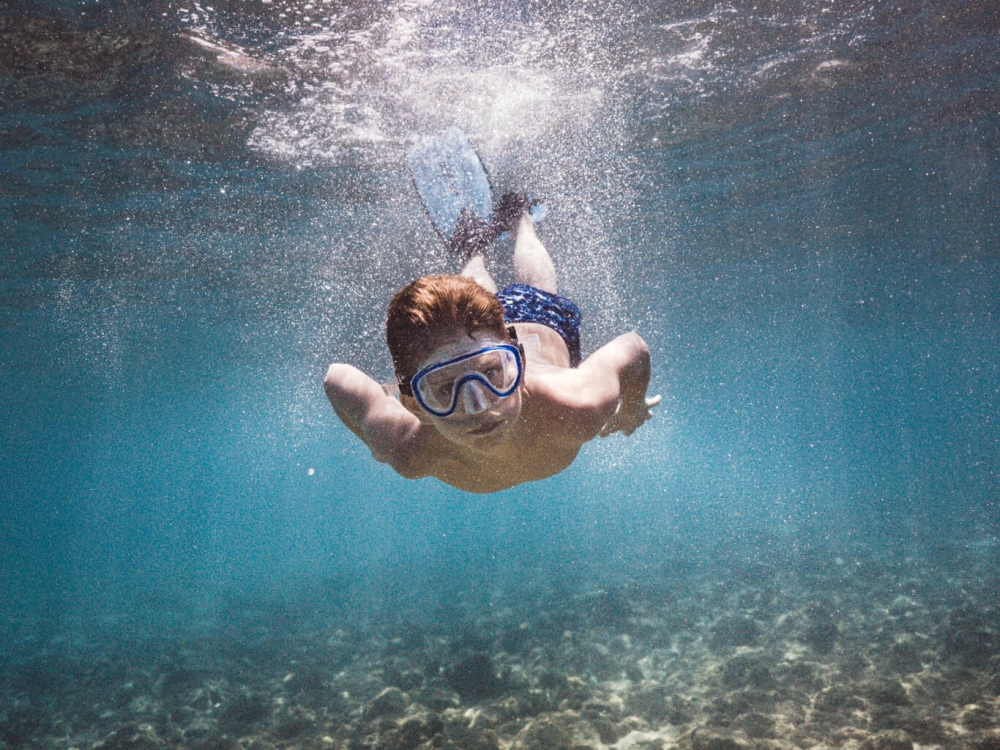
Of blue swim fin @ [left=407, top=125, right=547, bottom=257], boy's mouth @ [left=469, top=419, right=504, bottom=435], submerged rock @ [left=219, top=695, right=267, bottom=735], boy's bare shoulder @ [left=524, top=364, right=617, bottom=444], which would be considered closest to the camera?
boy's mouth @ [left=469, top=419, right=504, bottom=435]

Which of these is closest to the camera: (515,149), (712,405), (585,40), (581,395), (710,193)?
(581,395)

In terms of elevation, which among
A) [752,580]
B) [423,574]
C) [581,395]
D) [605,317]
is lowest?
[423,574]

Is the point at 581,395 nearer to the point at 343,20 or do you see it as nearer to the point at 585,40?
the point at 343,20

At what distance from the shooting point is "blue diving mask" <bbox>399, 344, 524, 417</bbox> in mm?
3469

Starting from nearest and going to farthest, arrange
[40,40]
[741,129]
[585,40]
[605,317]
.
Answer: [40,40] → [585,40] → [741,129] → [605,317]

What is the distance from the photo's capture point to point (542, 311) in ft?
19.0

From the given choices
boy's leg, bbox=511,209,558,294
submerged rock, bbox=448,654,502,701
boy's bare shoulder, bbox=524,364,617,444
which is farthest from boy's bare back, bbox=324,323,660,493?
submerged rock, bbox=448,654,502,701

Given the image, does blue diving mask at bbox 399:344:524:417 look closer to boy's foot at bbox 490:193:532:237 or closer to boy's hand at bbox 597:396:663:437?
boy's hand at bbox 597:396:663:437

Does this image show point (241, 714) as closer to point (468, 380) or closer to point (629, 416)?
point (629, 416)

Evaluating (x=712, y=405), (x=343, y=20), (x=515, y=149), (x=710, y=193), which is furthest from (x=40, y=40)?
Result: (x=712, y=405)

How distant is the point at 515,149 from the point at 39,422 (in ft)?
155

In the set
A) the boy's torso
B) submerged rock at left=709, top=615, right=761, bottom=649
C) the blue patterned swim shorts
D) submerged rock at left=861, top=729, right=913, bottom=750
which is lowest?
submerged rock at left=709, top=615, right=761, bottom=649

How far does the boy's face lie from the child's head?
0.12 ft

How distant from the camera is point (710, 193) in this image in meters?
16.9
